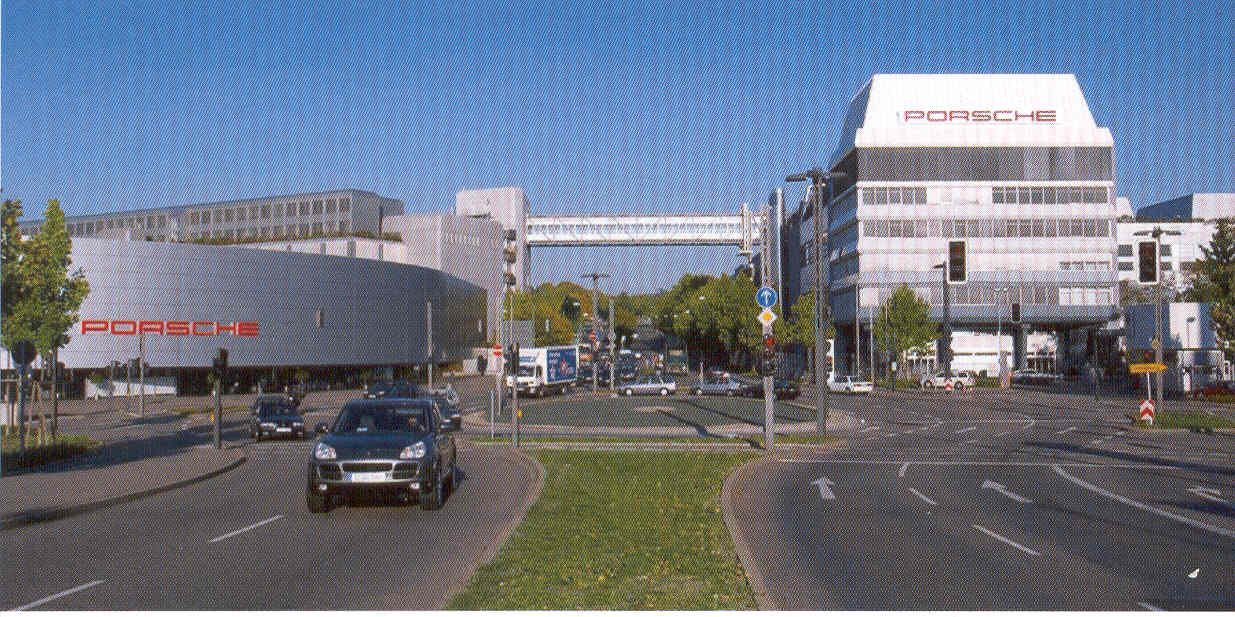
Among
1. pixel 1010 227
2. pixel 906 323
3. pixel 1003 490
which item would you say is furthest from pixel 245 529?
pixel 1010 227

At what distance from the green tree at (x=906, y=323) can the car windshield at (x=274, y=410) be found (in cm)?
5553

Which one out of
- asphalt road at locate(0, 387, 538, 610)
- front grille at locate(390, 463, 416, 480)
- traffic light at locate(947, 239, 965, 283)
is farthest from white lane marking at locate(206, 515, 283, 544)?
traffic light at locate(947, 239, 965, 283)

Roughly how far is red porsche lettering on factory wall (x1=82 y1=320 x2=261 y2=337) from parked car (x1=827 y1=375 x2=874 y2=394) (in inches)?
1670

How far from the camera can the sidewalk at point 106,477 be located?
53.3 ft

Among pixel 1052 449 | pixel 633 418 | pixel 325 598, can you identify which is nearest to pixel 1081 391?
pixel 633 418

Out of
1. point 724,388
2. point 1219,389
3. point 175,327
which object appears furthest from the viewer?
point 175,327

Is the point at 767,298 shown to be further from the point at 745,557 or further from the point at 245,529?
the point at 745,557

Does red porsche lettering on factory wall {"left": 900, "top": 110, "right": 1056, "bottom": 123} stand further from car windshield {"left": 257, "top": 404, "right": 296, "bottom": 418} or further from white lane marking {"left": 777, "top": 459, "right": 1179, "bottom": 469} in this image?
white lane marking {"left": 777, "top": 459, "right": 1179, "bottom": 469}

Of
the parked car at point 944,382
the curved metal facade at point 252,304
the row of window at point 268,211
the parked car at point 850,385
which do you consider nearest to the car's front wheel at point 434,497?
the curved metal facade at point 252,304

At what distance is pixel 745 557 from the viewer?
11.6 m

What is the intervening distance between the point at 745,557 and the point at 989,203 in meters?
89.3

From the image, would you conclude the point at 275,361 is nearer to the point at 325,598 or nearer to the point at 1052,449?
the point at 1052,449

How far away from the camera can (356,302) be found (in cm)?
8694

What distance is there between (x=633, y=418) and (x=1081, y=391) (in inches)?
1706
